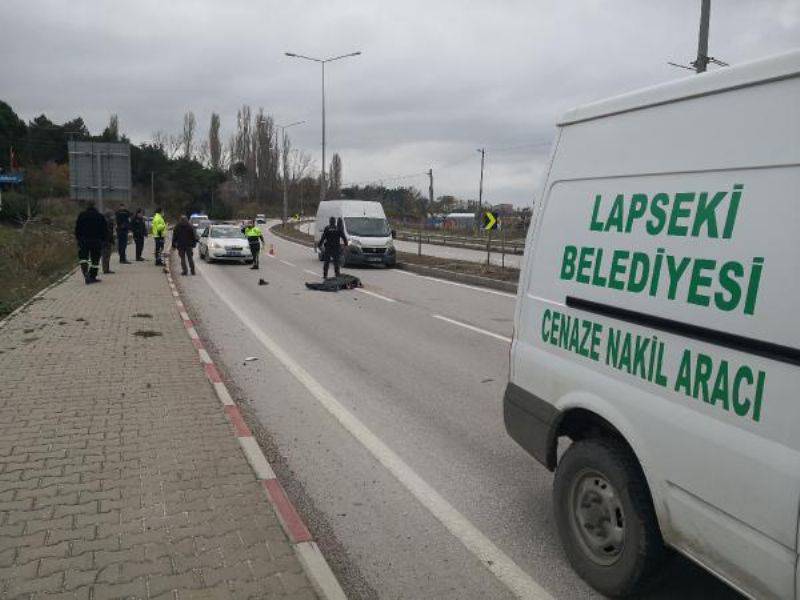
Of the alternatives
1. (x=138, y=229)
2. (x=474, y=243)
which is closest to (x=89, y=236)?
(x=138, y=229)

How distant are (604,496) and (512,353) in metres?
1.10

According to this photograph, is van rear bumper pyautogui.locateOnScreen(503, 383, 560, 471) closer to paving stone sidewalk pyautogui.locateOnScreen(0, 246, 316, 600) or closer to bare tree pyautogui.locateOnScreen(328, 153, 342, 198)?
paving stone sidewalk pyautogui.locateOnScreen(0, 246, 316, 600)

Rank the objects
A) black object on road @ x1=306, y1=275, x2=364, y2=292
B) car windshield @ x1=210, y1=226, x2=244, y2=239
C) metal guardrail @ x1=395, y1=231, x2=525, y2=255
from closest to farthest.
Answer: black object on road @ x1=306, y1=275, x2=364, y2=292, car windshield @ x1=210, y1=226, x2=244, y2=239, metal guardrail @ x1=395, y1=231, x2=525, y2=255

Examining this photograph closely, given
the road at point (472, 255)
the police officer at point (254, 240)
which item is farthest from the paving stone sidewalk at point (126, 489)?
the road at point (472, 255)

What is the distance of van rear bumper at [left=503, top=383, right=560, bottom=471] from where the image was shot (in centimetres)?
375

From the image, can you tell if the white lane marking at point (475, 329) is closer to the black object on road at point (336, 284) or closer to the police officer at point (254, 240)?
the black object on road at point (336, 284)

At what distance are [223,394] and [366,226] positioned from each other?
18245 millimetres

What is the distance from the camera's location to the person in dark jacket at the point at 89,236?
15.2 meters

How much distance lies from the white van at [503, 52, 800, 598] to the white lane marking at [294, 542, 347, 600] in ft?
4.10

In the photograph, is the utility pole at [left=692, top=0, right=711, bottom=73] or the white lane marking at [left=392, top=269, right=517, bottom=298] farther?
the white lane marking at [left=392, top=269, right=517, bottom=298]

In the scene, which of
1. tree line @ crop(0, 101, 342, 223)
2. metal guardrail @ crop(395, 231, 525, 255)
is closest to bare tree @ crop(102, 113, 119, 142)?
tree line @ crop(0, 101, 342, 223)

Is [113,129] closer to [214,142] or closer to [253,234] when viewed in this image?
[214,142]

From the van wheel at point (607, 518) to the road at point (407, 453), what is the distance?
0.59 feet

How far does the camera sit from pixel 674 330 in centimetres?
286
